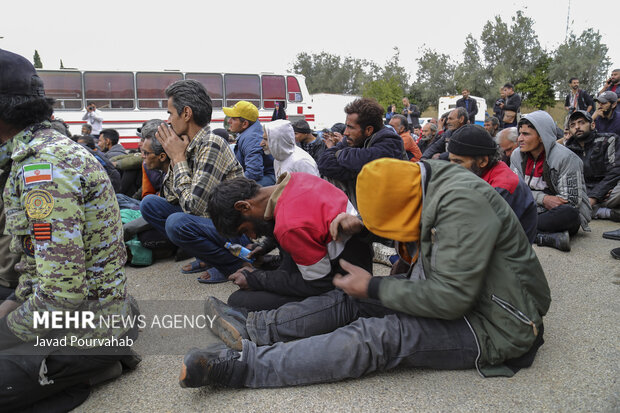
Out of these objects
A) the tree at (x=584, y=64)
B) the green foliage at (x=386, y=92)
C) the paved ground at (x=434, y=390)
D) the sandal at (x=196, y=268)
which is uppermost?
the tree at (x=584, y=64)

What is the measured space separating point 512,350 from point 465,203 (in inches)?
31.8

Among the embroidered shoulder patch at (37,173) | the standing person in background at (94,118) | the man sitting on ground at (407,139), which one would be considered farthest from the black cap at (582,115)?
the standing person in background at (94,118)

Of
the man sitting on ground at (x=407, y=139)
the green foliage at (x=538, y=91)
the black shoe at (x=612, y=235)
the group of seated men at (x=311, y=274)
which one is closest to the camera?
the group of seated men at (x=311, y=274)

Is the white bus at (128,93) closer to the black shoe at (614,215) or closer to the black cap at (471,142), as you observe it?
the black shoe at (614,215)

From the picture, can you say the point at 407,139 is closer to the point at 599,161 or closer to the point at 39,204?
the point at 599,161

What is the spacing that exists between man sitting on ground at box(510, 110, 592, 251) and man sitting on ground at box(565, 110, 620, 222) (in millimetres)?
1234

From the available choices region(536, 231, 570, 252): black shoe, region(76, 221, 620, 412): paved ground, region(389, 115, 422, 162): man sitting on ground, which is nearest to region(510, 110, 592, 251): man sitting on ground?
region(536, 231, 570, 252): black shoe

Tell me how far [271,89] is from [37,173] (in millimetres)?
15066

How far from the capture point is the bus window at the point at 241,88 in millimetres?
15805

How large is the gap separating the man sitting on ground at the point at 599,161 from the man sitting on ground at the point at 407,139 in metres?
2.46

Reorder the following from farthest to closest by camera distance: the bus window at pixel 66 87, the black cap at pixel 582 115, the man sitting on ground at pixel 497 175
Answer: the bus window at pixel 66 87, the black cap at pixel 582 115, the man sitting on ground at pixel 497 175

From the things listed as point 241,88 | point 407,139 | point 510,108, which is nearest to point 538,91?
point 241,88

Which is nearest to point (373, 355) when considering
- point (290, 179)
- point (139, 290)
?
point (290, 179)

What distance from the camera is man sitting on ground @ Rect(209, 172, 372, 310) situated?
8.21ft
